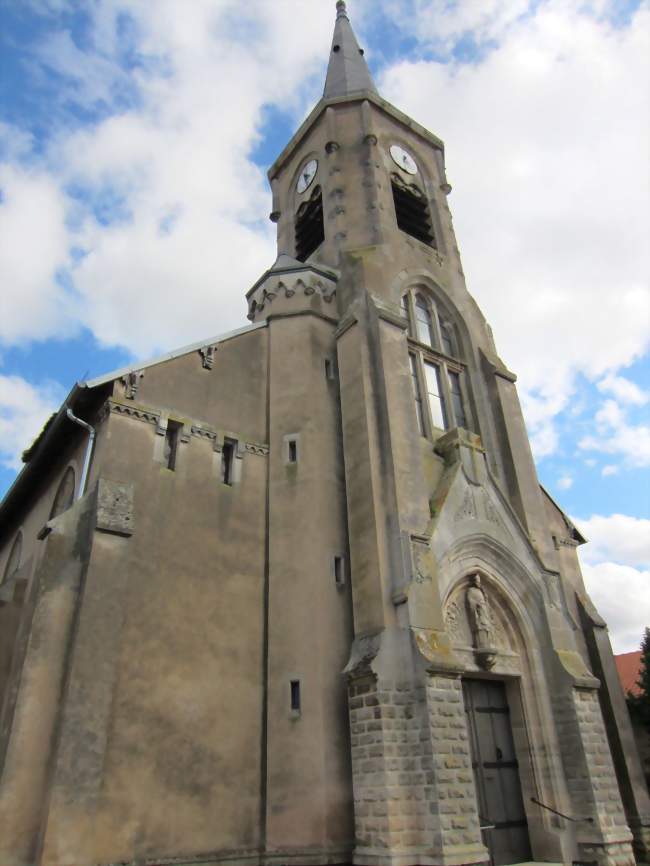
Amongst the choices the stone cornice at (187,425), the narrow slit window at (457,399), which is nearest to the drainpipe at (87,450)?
the stone cornice at (187,425)

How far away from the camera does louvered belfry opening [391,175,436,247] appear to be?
21984mm

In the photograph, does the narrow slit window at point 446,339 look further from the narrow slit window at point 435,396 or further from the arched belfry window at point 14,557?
the arched belfry window at point 14,557

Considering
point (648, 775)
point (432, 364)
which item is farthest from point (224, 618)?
point (648, 775)

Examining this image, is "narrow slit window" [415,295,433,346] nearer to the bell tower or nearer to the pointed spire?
the bell tower

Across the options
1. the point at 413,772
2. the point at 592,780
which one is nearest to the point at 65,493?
the point at 413,772

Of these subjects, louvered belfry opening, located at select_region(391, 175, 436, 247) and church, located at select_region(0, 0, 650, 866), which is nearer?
church, located at select_region(0, 0, 650, 866)

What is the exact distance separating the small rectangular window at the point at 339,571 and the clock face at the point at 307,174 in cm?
1424

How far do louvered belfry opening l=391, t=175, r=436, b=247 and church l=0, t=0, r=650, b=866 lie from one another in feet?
10.6

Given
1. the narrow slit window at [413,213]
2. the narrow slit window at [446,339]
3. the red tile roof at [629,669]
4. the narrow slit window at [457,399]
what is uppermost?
the narrow slit window at [413,213]

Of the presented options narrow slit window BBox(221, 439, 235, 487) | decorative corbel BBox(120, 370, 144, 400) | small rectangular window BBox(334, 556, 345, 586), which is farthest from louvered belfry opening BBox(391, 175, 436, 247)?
small rectangular window BBox(334, 556, 345, 586)

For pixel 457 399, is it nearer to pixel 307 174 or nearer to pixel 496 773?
pixel 496 773

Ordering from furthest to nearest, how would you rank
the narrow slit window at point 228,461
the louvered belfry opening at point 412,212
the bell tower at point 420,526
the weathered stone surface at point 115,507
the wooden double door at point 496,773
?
1. the louvered belfry opening at point 412,212
2. the narrow slit window at point 228,461
3. the wooden double door at point 496,773
4. the weathered stone surface at point 115,507
5. the bell tower at point 420,526

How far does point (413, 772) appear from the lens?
36.7 feet

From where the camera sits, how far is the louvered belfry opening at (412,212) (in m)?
22.0
